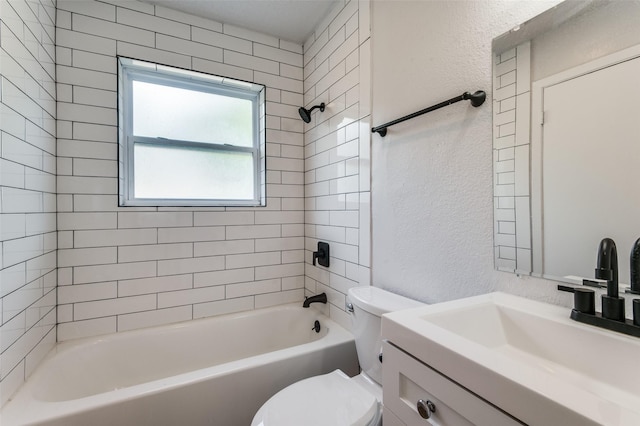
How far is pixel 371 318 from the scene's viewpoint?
1.24m

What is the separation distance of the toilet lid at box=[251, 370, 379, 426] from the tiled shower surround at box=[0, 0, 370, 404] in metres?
0.57

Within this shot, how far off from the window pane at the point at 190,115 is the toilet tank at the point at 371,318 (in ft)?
4.91

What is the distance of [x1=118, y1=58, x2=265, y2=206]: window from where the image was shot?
189 cm

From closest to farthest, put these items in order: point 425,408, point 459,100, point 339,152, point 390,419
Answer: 1. point 425,408
2. point 390,419
3. point 459,100
4. point 339,152

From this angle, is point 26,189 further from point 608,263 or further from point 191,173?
point 608,263

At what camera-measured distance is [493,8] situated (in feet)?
3.26

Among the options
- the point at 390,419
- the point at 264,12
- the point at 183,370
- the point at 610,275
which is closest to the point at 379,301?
the point at 390,419

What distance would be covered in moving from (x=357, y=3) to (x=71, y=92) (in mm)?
1688

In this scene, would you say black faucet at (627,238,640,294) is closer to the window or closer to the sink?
the sink

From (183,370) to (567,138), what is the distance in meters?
2.21

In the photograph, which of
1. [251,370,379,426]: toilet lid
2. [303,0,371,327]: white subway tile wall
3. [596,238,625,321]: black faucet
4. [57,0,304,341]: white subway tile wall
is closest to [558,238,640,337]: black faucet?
[596,238,625,321]: black faucet

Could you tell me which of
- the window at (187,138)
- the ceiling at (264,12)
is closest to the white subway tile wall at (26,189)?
the window at (187,138)

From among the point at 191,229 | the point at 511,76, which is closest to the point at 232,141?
the point at 191,229

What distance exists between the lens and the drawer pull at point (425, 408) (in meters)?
0.63
